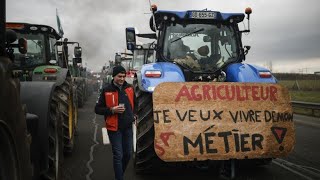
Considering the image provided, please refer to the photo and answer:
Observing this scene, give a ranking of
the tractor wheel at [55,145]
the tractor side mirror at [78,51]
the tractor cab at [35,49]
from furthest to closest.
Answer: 1. the tractor side mirror at [78,51]
2. the tractor cab at [35,49]
3. the tractor wheel at [55,145]

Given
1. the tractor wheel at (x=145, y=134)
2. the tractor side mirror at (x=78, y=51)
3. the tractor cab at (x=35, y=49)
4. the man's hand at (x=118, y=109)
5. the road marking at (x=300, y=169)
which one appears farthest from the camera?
the tractor side mirror at (x=78, y=51)

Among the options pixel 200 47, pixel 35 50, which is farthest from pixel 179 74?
pixel 35 50

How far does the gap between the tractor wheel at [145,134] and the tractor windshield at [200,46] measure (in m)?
1.27

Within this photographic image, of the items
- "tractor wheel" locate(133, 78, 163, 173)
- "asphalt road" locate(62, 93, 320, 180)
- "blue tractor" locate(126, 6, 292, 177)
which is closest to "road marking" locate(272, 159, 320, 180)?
"asphalt road" locate(62, 93, 320, 180)

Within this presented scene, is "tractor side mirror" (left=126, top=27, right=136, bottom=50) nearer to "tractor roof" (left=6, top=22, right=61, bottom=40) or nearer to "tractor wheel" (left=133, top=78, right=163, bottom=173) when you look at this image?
"tractor wheel" (left=133, top=78, right=163, bottom=173)

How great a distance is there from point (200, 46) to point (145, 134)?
218cm

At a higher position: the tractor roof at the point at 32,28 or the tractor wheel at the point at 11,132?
the tractor roof at the point at 32,28

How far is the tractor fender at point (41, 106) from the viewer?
4.34 m

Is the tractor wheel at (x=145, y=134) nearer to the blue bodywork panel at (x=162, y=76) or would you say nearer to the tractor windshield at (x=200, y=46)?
the blue bodywork panel at (x=162, y=76)

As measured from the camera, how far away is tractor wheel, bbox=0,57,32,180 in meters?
2.84

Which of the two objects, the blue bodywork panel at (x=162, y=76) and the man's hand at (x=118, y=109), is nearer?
the man's hand at (x=118, y=109)

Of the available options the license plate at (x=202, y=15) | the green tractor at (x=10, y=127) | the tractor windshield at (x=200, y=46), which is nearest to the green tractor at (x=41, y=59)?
the tractor windshield at (x=200, y=46)

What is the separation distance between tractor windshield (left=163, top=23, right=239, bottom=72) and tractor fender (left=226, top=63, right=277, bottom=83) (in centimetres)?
54

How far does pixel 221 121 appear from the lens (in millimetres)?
5781
